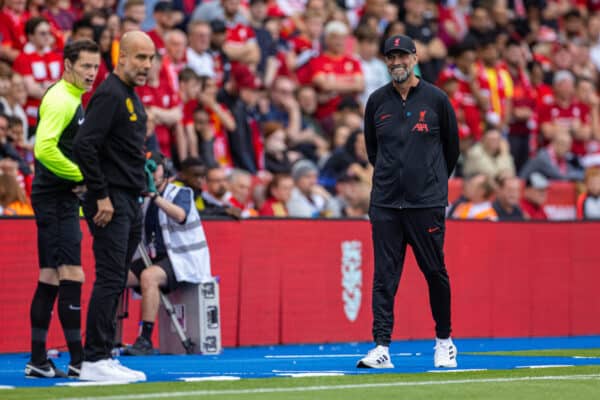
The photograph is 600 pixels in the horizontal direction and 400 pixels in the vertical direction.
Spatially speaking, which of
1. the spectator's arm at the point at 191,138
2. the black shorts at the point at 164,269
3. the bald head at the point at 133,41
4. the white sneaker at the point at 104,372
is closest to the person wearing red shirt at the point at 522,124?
the spectator's arm at the point at 191,138

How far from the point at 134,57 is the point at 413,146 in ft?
8.26

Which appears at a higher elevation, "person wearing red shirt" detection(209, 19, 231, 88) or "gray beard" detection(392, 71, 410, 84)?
"person wearing red shirt" detection(209, 19, 231, 88)

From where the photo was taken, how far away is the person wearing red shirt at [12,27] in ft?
52.2

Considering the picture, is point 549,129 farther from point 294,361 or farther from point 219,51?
point 294,361

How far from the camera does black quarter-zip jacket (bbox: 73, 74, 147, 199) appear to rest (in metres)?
8.59

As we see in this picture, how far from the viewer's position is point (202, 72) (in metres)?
17.9

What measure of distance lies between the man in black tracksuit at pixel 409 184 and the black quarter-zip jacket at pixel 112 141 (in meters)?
2.20

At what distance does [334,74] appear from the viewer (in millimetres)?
19953

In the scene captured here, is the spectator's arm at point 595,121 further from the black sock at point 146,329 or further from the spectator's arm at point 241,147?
the black sock at point 146,329

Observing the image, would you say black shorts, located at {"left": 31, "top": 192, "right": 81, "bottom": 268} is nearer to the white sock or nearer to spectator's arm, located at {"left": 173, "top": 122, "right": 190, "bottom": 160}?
the white sock

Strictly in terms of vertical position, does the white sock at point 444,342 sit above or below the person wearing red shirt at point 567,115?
below

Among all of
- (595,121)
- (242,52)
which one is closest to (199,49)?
(242,52)

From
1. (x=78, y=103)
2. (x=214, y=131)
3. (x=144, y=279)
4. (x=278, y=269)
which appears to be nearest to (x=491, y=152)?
(x=214, y=131)

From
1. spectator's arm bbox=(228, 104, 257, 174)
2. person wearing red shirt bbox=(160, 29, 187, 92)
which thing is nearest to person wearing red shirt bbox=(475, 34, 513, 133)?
spectator's arm bbox=(228, 104, 257, 174)
